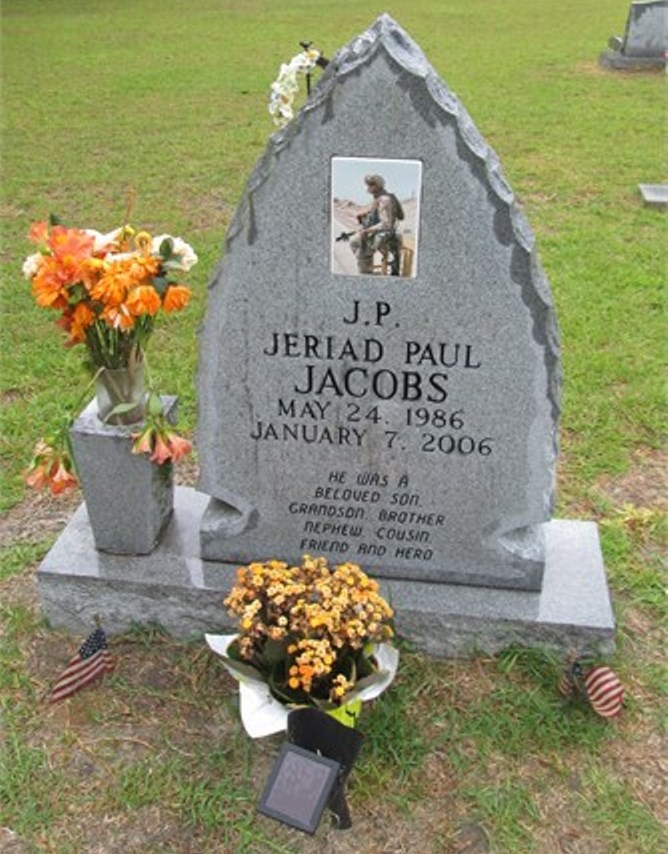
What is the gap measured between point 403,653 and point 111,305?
56.5 inches

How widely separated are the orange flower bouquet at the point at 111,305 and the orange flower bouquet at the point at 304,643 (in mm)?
555

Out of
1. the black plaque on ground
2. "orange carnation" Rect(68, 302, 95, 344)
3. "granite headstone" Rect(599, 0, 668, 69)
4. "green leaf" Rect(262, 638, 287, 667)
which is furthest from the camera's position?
"granite headstone" Rect(599, 0, 668, 69)

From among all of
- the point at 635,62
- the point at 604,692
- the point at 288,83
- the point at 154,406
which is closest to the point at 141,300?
the point at 154,406

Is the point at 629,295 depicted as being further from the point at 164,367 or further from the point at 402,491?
the point at 402,491

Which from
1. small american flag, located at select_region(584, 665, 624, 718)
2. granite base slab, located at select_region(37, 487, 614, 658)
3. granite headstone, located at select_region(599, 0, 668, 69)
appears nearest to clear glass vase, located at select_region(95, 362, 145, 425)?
granite base slab, located at select_region(37, 487, 614, 658)

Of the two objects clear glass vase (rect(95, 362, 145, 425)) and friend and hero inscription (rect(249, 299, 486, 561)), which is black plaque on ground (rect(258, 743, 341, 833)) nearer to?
friend and hero inscription (rect(249, 299, 486, 561))

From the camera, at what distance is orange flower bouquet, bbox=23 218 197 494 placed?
2832mm

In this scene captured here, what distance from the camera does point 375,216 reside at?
9.05 feet

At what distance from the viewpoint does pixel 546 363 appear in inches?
115

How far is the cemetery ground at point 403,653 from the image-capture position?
2.75 m

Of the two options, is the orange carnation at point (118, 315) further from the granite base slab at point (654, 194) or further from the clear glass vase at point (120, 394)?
the granite base slab at point (654, 194)

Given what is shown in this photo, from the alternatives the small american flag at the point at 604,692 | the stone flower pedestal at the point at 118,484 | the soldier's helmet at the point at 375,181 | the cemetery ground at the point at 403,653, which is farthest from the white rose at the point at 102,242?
the small american flag at the point at 604,692

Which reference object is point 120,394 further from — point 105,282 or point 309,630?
point 309,630

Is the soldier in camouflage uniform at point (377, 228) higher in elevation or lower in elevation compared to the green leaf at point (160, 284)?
higher
